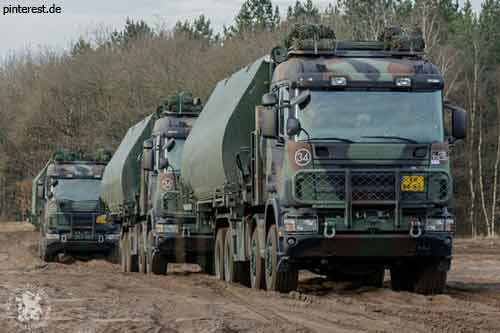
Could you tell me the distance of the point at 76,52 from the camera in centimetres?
7756

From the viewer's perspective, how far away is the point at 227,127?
688 inches

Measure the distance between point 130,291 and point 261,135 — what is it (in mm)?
2997

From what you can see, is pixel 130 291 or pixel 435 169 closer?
pixel 435 169

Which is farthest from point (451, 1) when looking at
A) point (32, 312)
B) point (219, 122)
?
point (32, 312)

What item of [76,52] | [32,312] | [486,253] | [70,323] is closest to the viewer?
[70,323]

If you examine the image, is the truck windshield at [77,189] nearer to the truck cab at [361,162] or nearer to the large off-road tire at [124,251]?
the large off-road tire at [124,251]

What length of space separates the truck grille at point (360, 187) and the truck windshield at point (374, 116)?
482mm

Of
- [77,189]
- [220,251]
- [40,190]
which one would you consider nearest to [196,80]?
[40,190]

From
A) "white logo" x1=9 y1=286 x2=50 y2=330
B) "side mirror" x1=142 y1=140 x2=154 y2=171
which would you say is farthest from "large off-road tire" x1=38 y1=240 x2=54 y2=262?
"white logo" x1=9 y1=286 x2=50 y2=330

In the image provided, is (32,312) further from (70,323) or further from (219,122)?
(219,122)

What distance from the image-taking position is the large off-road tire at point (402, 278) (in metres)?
16.0

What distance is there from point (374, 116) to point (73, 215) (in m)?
19.1

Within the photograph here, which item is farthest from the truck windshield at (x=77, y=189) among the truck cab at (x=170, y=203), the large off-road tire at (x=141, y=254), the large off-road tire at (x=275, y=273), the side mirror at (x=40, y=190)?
the large off-road tire at (x=275, y=273)

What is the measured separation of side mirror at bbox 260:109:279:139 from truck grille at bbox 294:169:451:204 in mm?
814
